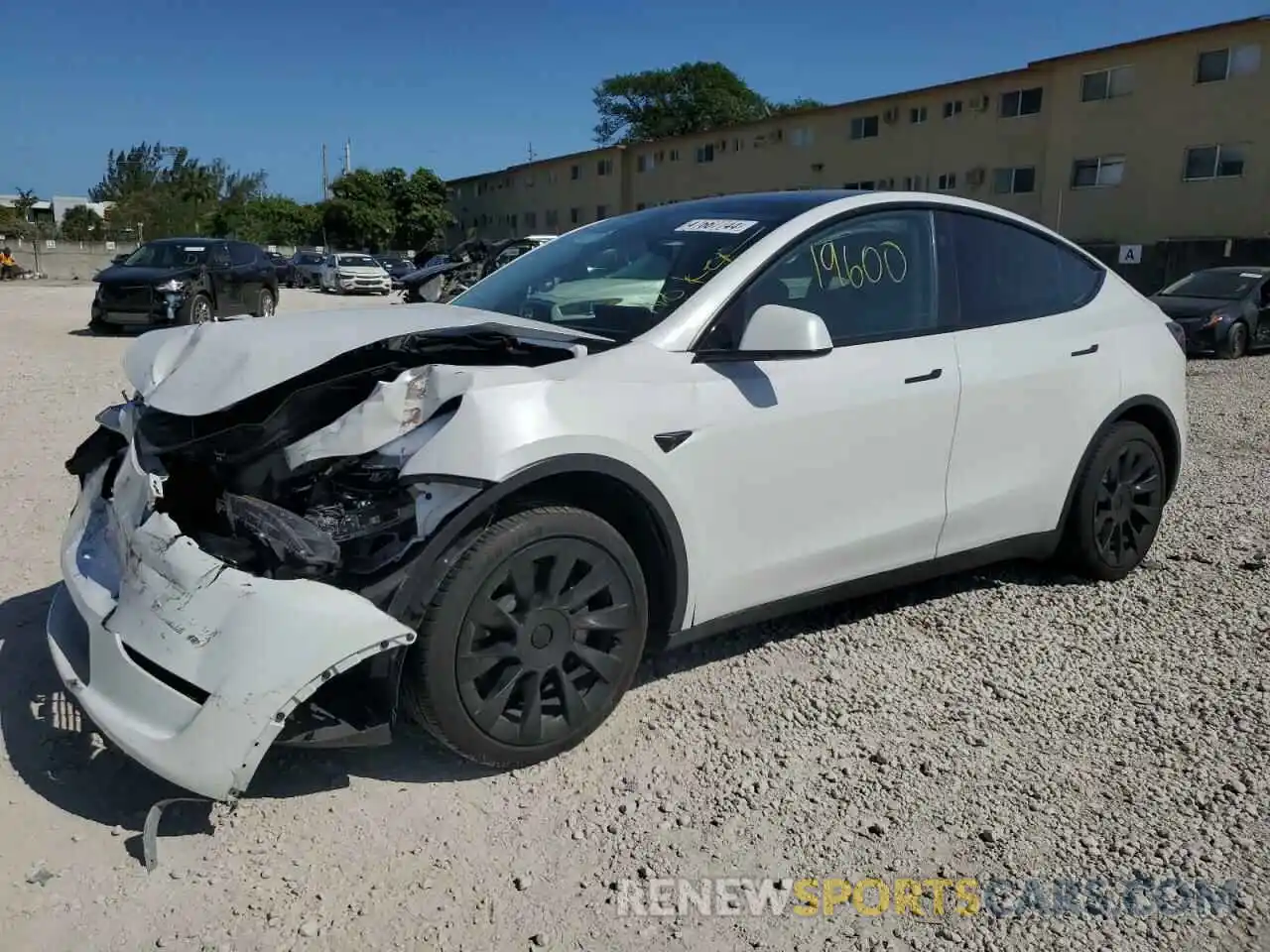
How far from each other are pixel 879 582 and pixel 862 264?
1152 millimetres

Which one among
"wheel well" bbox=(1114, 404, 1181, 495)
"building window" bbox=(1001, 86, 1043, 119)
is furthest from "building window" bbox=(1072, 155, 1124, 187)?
"wheel well" bbox=(1114, 404, 1181, 495)

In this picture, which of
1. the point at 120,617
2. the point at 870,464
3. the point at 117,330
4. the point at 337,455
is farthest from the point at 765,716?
the point at 117,330

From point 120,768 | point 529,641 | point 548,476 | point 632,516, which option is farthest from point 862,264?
point 120,768

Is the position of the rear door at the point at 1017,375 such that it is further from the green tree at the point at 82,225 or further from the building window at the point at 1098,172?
the green tree at the point at 82,225

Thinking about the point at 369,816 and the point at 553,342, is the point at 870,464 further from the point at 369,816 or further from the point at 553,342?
the point at 369,816

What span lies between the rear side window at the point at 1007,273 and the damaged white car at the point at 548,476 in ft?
0.06

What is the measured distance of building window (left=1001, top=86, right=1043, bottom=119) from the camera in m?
33.0

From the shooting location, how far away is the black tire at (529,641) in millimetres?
2611

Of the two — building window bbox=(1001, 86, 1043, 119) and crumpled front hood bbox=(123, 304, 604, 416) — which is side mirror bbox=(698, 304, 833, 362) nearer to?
crumpled front hood bbox=(123, 304, 604, 416)

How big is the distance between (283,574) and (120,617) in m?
0.48

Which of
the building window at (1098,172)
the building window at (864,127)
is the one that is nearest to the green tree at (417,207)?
the building window at (864,127)

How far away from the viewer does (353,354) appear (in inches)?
119

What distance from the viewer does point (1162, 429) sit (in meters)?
4.57

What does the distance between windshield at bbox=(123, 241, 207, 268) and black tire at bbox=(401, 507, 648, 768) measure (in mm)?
15420
